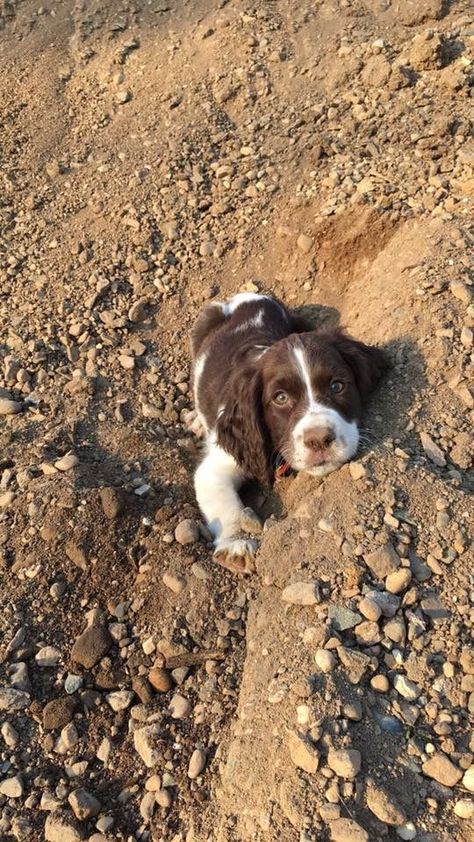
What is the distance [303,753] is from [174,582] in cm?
133

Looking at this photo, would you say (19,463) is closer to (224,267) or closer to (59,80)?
(224,267)

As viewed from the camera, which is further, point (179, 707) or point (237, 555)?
point (237, 555)

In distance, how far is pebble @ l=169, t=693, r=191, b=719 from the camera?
3.00 meters

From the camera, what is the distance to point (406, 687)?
2.64 metres

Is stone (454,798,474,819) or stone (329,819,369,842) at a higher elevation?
stone (329,819,369,842)

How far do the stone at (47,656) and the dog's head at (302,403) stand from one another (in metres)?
1.60

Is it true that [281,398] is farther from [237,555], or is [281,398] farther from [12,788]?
[12,788]

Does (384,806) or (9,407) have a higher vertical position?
(9,407)

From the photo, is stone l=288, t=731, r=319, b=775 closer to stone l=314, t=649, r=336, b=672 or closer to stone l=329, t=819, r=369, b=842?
stone l=329, t=819, r=369, b=842

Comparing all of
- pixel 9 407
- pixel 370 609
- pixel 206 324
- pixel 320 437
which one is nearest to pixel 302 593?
pixel 370 609

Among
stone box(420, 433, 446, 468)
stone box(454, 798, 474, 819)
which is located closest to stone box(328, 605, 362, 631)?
stone box(454, 798, 474, 819)

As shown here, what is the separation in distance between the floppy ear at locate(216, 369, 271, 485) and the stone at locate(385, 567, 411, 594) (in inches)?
50.2

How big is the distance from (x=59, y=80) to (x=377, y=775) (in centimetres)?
809

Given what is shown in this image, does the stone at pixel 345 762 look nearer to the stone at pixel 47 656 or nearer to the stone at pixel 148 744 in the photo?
the stone at pixel 148 744
